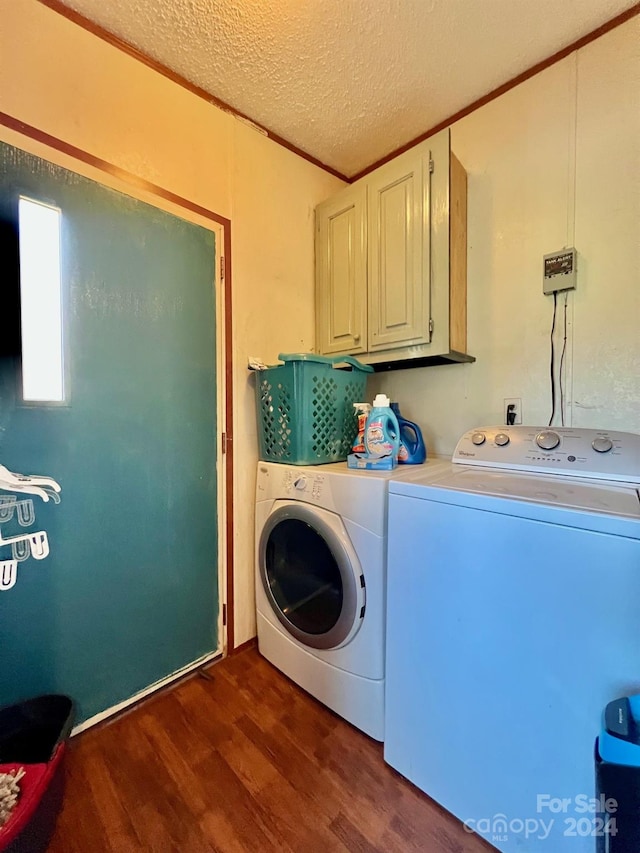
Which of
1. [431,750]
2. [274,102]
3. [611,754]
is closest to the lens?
[611,754]

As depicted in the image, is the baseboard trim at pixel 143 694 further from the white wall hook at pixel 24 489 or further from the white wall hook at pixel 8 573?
the white wall hook at pixel 24 489

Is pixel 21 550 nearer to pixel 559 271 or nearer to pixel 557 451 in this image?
pixel 557 451

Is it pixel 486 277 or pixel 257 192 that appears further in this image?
pixel 257 192

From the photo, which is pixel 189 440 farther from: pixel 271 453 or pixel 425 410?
pixel 425 410

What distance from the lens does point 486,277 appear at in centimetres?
157

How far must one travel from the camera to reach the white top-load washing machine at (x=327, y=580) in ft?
3.72

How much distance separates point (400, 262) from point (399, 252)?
5cm

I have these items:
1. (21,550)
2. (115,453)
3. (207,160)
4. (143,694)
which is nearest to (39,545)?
(21,550)

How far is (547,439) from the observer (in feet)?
3.94

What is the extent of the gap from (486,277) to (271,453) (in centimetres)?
121

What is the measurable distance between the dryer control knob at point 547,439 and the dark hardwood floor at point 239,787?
3.55 ft

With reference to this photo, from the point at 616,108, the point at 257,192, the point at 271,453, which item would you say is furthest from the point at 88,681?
the point at 616,108

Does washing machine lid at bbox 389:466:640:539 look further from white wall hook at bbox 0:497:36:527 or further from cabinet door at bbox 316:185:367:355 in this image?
white wall hook at bbox 0:497:36:527

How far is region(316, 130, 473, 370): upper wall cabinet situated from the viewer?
1.45 meters
